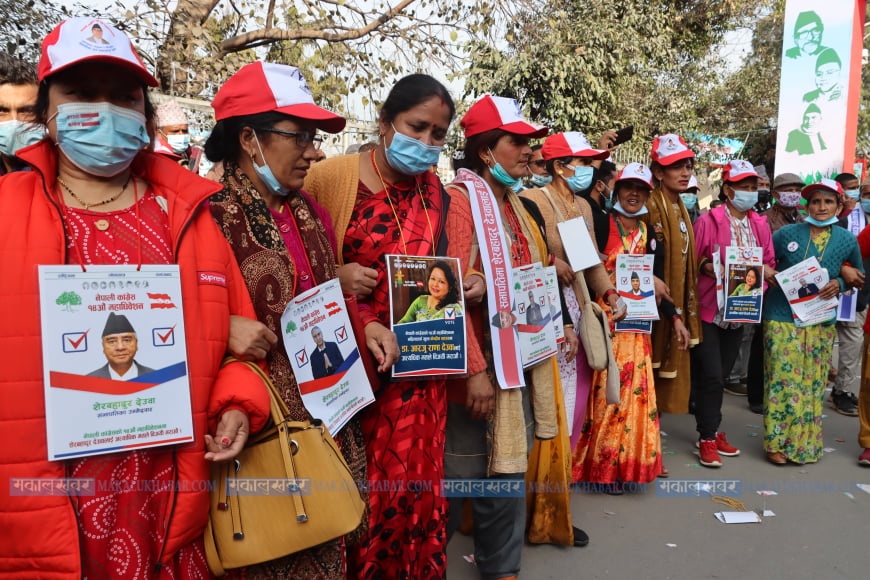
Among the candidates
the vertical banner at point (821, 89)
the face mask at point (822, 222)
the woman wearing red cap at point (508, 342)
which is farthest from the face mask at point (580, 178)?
the vertical banner at point (821, 89)

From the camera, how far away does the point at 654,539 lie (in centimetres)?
378

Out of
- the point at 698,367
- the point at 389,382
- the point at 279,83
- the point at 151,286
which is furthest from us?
the point at 698,367

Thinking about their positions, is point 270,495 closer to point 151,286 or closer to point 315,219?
point 151,286

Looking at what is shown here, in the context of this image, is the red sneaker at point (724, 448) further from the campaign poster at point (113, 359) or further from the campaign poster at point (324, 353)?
the campaign poster at point (113, 359)

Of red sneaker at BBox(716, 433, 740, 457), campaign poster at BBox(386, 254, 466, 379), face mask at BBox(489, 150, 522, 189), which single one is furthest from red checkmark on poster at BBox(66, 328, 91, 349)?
red sneaker at BBox(716, 433, 740, 457)

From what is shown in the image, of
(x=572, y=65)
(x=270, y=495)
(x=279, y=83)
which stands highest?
(x=572, y=65)

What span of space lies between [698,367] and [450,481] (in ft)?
9.47

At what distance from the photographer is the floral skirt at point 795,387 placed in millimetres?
4938

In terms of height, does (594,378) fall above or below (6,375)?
below

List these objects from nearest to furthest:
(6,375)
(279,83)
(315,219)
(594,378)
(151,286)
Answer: (6,375) → (151,286) → (279,83) → (315,219) → (594,378)

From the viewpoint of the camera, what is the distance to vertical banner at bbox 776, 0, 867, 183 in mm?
11969

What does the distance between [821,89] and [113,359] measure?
13.7 metres

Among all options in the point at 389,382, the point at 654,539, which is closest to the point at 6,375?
the point at 389,382

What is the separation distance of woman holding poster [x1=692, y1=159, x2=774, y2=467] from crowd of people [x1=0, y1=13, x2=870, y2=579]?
0.02 meters
